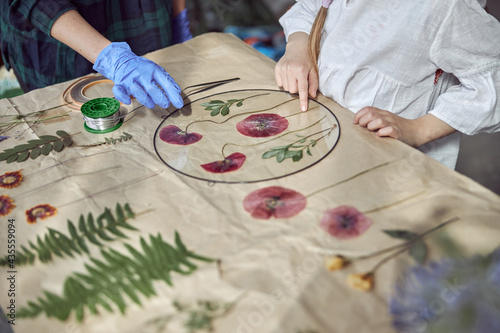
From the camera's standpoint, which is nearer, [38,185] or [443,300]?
[443,300]

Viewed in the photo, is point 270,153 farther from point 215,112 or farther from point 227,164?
Answer: point 215,112

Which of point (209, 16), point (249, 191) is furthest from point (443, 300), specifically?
point (209, 16)

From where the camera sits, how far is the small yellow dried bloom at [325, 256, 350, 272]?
0.60 m

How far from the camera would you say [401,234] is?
64cm

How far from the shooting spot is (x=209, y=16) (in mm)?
2764

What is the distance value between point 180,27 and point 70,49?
0.42 m

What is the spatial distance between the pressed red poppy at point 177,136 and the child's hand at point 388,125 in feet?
1.07

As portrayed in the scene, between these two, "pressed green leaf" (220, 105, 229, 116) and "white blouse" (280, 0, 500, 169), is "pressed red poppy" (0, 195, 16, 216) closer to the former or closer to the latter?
"pressed green leaf" (220, 105, 229, 116)

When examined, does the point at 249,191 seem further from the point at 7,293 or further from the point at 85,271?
the point at 7,293

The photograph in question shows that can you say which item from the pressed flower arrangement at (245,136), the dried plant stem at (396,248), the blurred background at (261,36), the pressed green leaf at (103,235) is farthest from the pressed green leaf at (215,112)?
the blurred background at (261,36)

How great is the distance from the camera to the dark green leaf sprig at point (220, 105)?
3.17 feet

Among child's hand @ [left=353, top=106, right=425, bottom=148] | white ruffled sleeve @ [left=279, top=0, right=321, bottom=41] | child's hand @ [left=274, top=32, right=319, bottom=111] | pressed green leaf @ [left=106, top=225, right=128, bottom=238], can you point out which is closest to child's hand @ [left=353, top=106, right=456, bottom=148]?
child's hand @ [left=353, top=106, right=425, bottom=148]

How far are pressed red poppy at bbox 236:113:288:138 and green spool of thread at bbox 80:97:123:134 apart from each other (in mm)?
263

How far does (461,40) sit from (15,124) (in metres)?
0.95
